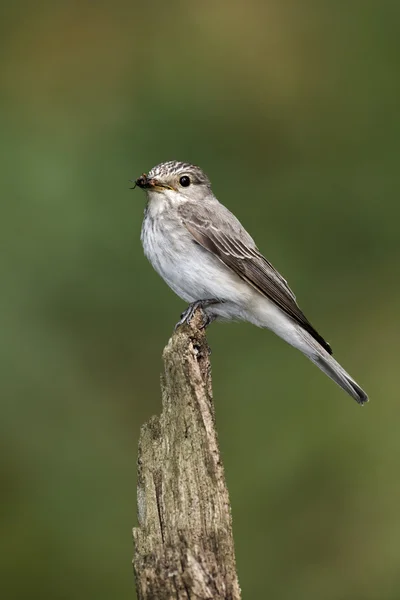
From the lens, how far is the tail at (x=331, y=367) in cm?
568

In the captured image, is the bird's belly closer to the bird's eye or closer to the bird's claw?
the bird's claw

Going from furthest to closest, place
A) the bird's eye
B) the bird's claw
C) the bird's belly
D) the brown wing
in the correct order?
the bird's eye, the brown wing, the bird's belly, the bird's claw

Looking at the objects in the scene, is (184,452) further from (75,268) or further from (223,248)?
(75,268)

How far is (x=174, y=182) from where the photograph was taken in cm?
589

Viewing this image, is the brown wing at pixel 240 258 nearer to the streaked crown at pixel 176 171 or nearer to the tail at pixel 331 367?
the tail at pixel 331 367

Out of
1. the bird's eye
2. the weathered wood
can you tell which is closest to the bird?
the bird's eye

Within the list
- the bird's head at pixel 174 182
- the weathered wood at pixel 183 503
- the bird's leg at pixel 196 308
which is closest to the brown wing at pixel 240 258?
the bird's head at pixel 174 182

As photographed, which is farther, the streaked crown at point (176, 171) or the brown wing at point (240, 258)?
the streaked crown at point (176, 171)

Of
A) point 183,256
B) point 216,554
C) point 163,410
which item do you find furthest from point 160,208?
point 216,554

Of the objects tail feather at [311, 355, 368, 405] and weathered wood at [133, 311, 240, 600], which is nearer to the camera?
weathered wood at [133, 311, 240, 600]

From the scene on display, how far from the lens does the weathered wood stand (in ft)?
11.3

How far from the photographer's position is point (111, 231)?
736cm

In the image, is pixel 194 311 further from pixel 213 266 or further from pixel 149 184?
pixel 149 184

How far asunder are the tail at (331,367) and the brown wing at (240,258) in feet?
0.18
